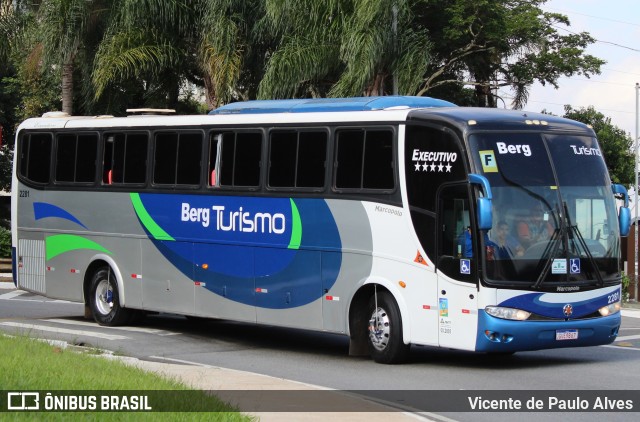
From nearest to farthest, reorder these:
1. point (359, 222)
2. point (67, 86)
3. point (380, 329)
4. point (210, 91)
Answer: point (380, 329)
point (359, 222)
point (210, 91)
point (67, 86)

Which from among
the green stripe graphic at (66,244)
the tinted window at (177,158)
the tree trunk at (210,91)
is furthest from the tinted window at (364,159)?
the tree trunk at (210,91)

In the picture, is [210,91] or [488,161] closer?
[488,161]

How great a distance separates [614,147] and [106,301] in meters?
51.7

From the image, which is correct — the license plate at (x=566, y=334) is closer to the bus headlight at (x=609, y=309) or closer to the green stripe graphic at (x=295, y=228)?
the bus headlight at (x=609, y=309)

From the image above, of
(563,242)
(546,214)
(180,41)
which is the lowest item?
(563,242)

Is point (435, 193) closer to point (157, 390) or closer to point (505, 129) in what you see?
point (505, 129)

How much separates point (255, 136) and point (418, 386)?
18.4 feet

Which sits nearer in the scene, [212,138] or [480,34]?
[212,138]

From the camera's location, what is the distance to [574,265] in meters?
15.0

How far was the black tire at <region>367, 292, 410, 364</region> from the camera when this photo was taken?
1563 cm

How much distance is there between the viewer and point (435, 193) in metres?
15.2

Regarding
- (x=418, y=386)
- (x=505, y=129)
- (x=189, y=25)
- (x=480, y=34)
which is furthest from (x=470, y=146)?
(x=480, y=34)

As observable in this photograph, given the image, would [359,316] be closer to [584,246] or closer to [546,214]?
[546,214]

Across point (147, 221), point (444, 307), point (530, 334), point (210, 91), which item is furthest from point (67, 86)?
point (530, 334)
